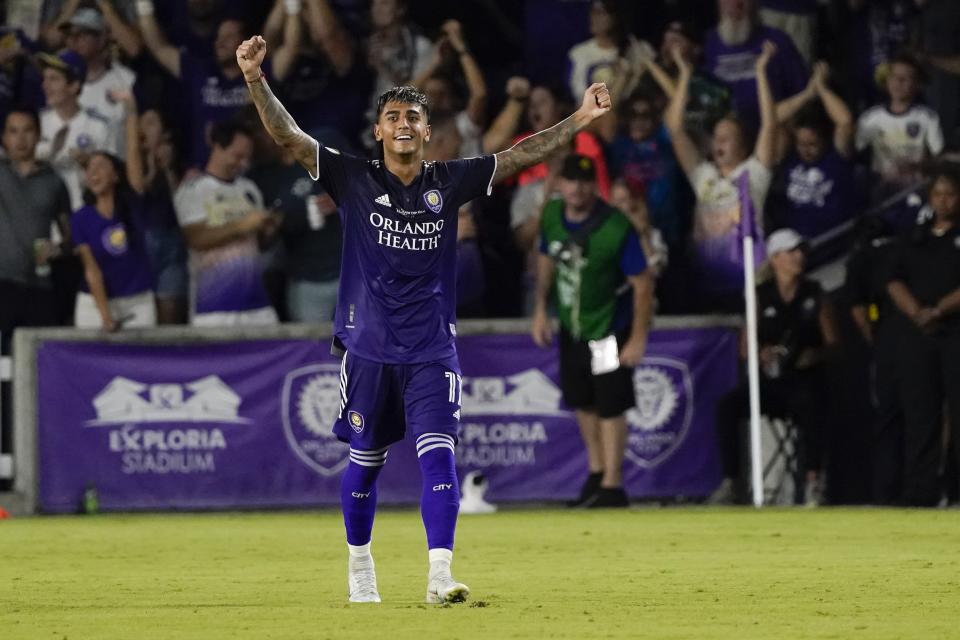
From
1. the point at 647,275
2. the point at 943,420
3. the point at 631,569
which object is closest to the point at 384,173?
the point at 631,569

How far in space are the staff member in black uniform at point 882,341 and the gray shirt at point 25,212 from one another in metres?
6.95

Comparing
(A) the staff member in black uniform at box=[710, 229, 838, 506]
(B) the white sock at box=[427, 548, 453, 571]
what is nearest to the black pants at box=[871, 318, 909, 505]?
(A) the staff member in black uniform at box=[710, 229, 838, 506]

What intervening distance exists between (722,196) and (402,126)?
8191 mm

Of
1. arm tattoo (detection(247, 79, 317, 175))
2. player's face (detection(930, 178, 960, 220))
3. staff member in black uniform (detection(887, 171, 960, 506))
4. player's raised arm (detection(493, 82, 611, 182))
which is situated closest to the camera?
arm tattoo (detection(247, 79, 317, 175))

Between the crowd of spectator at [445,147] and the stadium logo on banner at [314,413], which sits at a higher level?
the crowd of spectator at [445,147]

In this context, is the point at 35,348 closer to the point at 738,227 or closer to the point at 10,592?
the point at 738,227

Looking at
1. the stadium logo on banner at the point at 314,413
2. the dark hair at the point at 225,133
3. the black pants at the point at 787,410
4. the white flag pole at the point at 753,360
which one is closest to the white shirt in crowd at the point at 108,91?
the dark hair at the point at 225,133

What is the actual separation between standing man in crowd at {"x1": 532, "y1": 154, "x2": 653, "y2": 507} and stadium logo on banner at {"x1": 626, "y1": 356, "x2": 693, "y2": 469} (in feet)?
1.25

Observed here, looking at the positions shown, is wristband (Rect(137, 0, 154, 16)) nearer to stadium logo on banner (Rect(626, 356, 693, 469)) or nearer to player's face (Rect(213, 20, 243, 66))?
player's face (Rect(213, 20, 243, 66))

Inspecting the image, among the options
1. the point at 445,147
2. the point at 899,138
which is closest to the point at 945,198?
the point at 899,138

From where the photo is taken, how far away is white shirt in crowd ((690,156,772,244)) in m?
16.5

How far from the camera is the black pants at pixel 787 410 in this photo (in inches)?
645

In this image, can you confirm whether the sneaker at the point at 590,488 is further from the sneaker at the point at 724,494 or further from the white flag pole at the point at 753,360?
the white flag pole at the point at 753,360

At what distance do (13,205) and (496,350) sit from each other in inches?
175
